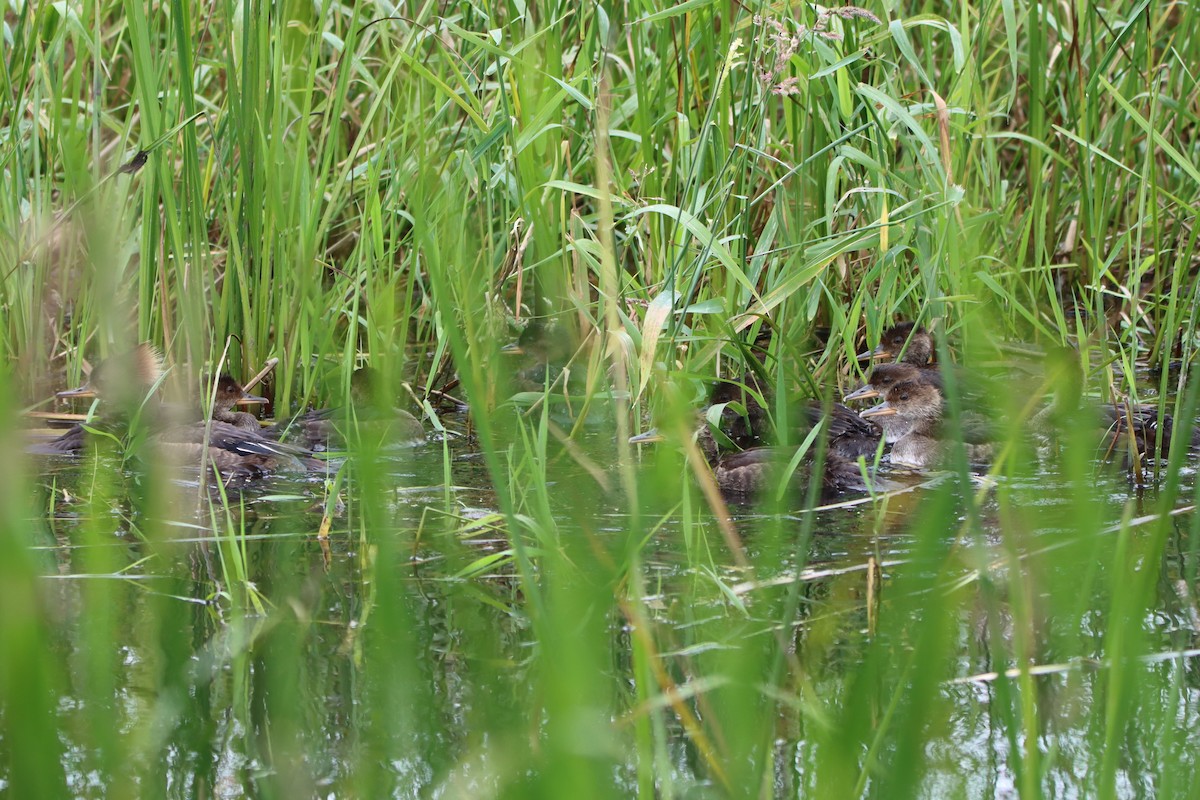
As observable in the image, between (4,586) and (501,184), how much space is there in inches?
131

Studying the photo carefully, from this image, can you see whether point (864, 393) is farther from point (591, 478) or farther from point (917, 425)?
point (591, 478)

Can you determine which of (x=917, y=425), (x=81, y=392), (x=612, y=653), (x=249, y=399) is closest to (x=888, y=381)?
(x=917, y=425)

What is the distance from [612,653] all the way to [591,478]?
0.89m

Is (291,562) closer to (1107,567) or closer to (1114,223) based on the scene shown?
(1107,567)

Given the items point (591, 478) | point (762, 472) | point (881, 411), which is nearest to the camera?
point (591, 478)

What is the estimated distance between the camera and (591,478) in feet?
10.0

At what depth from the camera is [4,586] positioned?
126cm

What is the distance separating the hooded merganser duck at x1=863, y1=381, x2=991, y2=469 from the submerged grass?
26cm

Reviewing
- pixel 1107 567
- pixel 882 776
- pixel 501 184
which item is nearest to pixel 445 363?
pixel 501 184

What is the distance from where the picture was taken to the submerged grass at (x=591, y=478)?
4.97ft

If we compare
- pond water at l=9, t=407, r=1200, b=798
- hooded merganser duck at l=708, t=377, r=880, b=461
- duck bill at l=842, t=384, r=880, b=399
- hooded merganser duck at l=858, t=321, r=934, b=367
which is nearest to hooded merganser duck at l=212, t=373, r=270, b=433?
pond water at l=9, t=407, r=1200, b=798

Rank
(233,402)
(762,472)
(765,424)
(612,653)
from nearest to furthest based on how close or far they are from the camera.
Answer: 1. (612,653)
2. (762,472)
3. (765,424)
4. (233,402)

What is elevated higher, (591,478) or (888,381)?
(591,478)

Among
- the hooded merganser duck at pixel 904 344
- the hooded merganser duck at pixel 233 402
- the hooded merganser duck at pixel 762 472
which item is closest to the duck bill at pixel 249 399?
the hooded merganser duck at pixel 233 402
